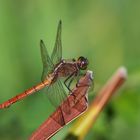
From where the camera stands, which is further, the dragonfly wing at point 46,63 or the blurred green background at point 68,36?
the blurred green background at point 68,36

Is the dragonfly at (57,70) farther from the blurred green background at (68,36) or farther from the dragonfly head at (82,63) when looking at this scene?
the blurred green background at (68,36)

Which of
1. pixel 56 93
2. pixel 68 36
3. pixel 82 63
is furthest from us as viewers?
pixel 68 36

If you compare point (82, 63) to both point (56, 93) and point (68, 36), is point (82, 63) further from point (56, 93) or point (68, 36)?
point (68, 36)

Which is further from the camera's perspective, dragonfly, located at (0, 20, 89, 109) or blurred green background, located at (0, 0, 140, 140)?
blurred green background, located at (0, 0, 140, 140)

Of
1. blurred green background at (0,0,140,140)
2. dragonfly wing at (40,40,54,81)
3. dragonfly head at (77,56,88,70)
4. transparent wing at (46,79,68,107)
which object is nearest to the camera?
transparent wing at (46,79,68,107)

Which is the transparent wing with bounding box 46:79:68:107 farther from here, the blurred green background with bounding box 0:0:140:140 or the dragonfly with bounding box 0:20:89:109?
the blurred green background with bounding box 0:0:140:140

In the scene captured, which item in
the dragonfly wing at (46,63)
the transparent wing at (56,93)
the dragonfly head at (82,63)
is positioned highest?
the dragonfly wing at (46,63)

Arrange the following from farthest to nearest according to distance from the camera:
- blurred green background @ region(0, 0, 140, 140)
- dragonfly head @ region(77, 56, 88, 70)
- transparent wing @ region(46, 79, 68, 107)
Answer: blurred green background @ region(0, 0, 140, 140), dragonfly head @ region(77, 56, 88, 70), transparent wing @ region(46, 79, 68, 107)

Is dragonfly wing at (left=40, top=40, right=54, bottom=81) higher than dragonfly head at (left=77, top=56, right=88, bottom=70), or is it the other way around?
dragonfly wing at (left=40, top=40, right=54, bottom=81)

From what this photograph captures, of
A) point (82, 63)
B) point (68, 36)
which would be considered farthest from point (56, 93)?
point (68, 36)

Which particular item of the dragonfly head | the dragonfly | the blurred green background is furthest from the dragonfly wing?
the blurred green background

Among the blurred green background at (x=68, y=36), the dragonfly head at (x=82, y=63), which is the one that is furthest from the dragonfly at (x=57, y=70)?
the blurred green background at (x=68, y=36)

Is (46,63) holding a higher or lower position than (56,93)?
higher

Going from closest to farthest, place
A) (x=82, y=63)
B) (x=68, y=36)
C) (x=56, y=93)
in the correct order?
1. (x=56, y=93)
2. (x=82, y=63)
3. (x=68, y=36)
